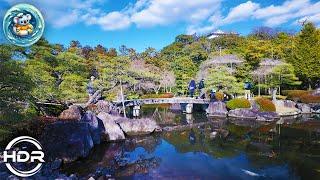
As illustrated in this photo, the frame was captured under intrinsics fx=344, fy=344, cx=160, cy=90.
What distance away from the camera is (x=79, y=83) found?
91.6 ft

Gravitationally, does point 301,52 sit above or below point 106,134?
above

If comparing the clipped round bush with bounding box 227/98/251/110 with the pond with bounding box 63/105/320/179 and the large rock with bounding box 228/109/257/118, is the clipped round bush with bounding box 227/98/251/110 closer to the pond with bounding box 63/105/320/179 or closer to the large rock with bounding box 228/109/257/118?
the large rock with bounding box 228/109/257/118

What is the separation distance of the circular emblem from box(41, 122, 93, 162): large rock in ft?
21.4

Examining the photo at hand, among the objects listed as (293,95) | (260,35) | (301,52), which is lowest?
(293,95)

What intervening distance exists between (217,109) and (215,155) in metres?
16.2

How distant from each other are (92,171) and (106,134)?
21.8 feet

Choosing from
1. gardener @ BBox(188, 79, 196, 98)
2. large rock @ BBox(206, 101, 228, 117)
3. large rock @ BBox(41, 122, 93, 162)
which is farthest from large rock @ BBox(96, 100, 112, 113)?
gardener @ BBox(188, 79, 196, 98)

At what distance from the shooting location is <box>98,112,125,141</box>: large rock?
22.6m

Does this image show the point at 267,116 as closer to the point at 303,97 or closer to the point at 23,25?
the point at 303,97

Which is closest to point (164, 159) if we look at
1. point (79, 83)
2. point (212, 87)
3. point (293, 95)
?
point (79, 83)

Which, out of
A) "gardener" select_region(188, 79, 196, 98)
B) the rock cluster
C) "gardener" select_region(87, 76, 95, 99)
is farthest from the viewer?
"gardener" select_region(188, 79, 196, 98)

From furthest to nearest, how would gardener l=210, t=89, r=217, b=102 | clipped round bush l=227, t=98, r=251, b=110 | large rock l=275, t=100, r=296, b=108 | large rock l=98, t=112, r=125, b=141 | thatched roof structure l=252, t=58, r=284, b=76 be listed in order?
thatched roof structure l=252, t=58, r=284, b=76, gardener l=210, t=89, r=217, b=102, large rock l=275, t=100, r=296, b=108, clipped round bush l=227, t=98, r=251, b=110, large rock l=98, t=112, r=125, b=141

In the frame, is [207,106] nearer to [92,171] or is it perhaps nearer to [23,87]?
[92,171]

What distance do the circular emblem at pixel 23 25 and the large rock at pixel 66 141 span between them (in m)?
6.52
